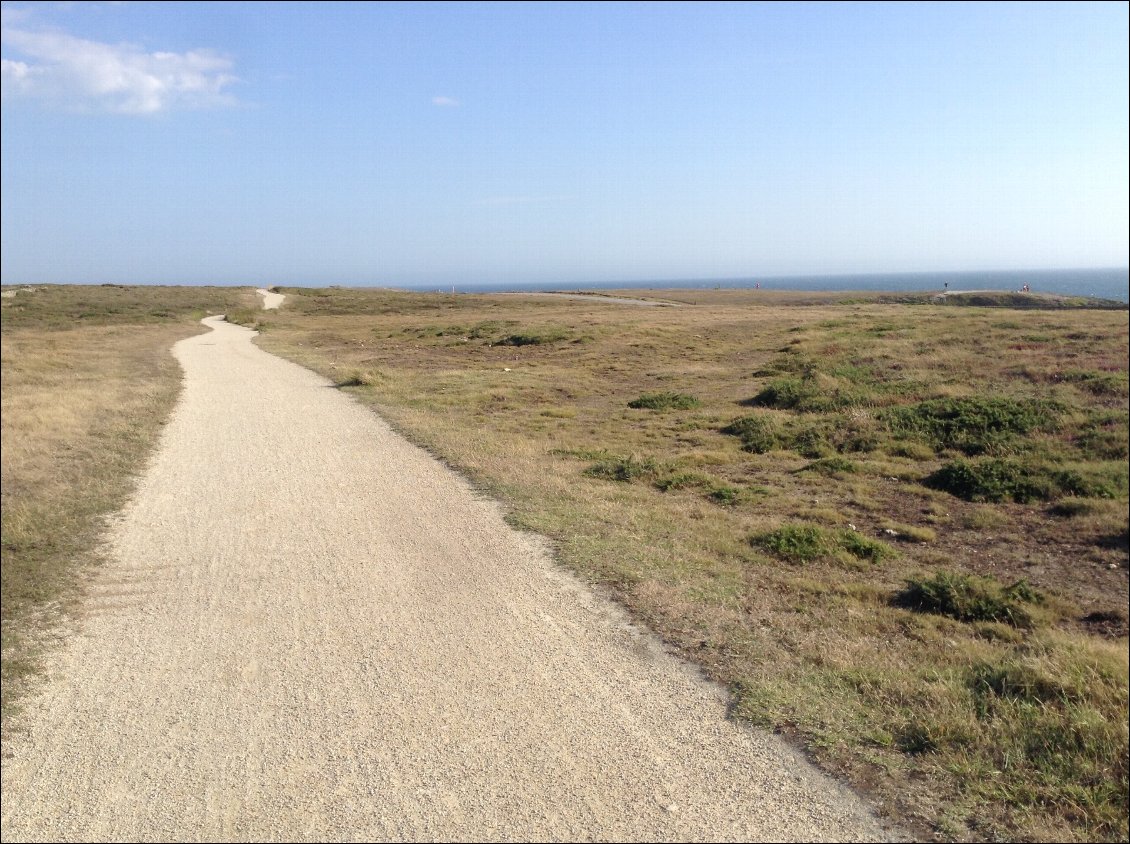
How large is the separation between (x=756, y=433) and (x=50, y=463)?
10.3 meters

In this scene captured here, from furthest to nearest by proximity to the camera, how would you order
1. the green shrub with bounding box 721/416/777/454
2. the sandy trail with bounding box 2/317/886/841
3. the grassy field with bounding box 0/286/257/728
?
the green shrub with bounding box 721/416/777/454
the grassy field with bounding box 0/286/257/728
the sandy trail with bounding box 2/317/886/841

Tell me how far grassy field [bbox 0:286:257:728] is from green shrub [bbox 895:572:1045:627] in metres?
6.62

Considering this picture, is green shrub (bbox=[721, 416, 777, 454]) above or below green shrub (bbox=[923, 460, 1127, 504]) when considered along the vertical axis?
below

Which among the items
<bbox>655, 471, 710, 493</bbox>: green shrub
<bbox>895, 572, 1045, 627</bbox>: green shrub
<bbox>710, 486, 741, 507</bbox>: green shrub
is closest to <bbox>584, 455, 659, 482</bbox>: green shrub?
<bbox>655, 471, 710, 493</bbox>: green shrub

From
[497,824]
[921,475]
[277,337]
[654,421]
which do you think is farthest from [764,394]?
[277,337]

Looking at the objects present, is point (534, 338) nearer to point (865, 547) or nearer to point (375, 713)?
point (865, 547)

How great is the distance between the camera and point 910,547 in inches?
284

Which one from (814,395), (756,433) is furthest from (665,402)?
(814,395)

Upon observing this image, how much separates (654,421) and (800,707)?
1159 cm

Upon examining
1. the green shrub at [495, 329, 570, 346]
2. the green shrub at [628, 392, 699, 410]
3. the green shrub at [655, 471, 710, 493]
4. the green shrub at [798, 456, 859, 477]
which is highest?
the green shrub at [495, 329, 570, 346]

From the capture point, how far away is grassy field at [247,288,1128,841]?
3631 millimetres

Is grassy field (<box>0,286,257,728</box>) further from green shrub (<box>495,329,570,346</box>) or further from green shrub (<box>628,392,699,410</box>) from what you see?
green shrub (<box>495,329,570,346</box>)

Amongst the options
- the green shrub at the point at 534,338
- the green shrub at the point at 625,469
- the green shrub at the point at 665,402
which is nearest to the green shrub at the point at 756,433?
the green shrub at the point at 625,469

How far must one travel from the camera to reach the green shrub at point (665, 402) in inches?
692
